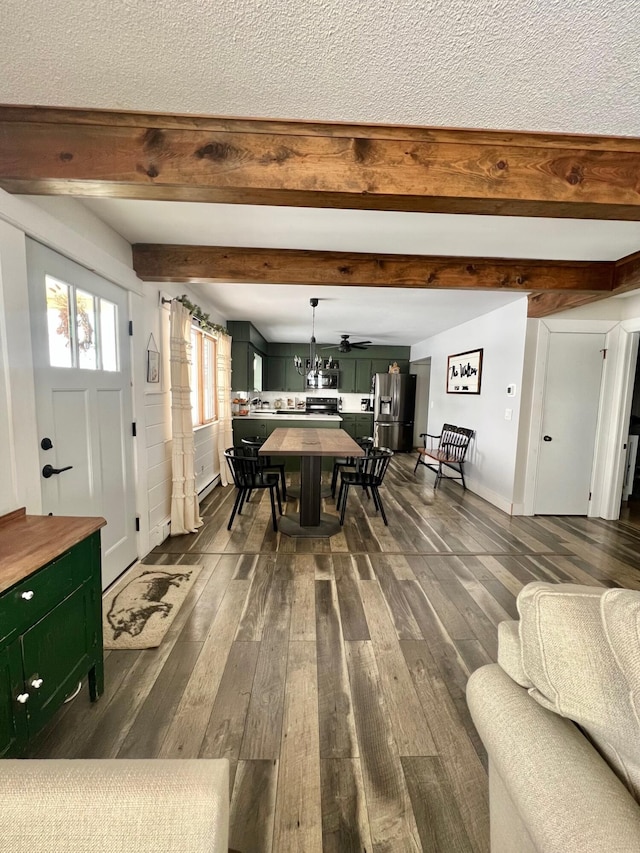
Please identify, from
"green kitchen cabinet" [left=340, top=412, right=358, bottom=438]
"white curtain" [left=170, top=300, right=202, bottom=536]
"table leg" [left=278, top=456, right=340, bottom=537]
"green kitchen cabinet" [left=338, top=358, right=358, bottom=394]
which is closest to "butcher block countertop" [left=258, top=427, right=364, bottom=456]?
"table leg" [left=278, top=456, right=340, bottom=537]

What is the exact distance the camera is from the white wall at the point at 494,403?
4.14m

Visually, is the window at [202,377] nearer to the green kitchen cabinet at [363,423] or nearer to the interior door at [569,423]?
the green kitchen cabinet at [363,423]

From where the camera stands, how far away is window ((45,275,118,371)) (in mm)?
1916

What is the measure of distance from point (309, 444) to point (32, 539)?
247 cm

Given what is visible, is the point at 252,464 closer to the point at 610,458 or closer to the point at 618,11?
the point at 618,11

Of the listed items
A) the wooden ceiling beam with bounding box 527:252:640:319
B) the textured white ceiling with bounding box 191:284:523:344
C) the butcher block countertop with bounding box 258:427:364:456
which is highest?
the textured white ceiling with bounding box 191:284:523:344

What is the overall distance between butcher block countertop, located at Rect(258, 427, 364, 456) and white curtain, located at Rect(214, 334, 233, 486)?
3.06 ft

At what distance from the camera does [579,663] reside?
0.79 metres

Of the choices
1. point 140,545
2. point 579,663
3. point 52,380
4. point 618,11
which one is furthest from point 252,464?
point 618,11

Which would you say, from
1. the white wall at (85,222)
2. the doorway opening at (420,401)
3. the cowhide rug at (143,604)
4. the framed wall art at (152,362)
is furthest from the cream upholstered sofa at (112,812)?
the doorway opening at (420,401)

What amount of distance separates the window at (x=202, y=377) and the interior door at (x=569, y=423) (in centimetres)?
Result: 411

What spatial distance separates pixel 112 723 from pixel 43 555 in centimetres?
82

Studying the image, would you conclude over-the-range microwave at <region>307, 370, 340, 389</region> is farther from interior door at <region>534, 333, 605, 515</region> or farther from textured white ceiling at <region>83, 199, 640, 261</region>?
textured white ceiling at <region>83, 199, 640, 261</region>

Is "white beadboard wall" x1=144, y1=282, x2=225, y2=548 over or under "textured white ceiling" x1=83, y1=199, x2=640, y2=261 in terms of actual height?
under
